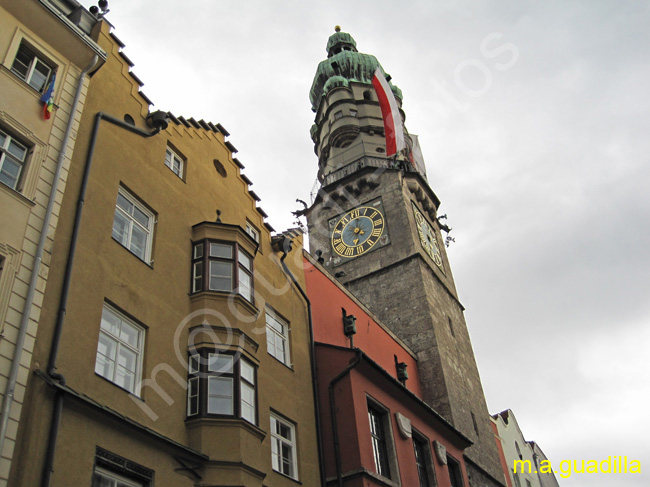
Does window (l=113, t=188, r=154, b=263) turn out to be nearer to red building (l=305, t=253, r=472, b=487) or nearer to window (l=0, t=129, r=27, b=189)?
window (l=0, t=129, r=27, b=189)

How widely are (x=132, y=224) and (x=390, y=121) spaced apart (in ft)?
83.4

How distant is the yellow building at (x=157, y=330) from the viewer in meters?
9.92

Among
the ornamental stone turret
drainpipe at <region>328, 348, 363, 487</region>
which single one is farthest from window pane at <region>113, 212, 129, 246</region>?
the ornamental stone turret

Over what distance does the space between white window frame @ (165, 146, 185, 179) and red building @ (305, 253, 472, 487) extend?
5.55 meters

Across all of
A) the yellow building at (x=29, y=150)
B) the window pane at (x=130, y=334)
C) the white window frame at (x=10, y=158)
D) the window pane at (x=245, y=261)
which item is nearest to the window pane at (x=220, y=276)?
the window pane at (x=245, y=261)

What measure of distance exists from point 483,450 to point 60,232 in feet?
72.2

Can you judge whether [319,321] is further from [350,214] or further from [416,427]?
[350,214]

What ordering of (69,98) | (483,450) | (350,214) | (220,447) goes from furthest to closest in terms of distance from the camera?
(350,214), (483,450), (69,98), (220,447)

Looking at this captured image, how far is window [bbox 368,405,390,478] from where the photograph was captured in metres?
16.9

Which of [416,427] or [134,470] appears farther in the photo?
[416,427]

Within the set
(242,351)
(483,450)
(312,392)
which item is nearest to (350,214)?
(483,450)

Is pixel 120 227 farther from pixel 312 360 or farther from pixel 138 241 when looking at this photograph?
pixel 312 360

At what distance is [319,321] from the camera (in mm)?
19641

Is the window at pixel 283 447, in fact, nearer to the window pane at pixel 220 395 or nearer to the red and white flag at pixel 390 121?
the window pane at pixel 220 395
